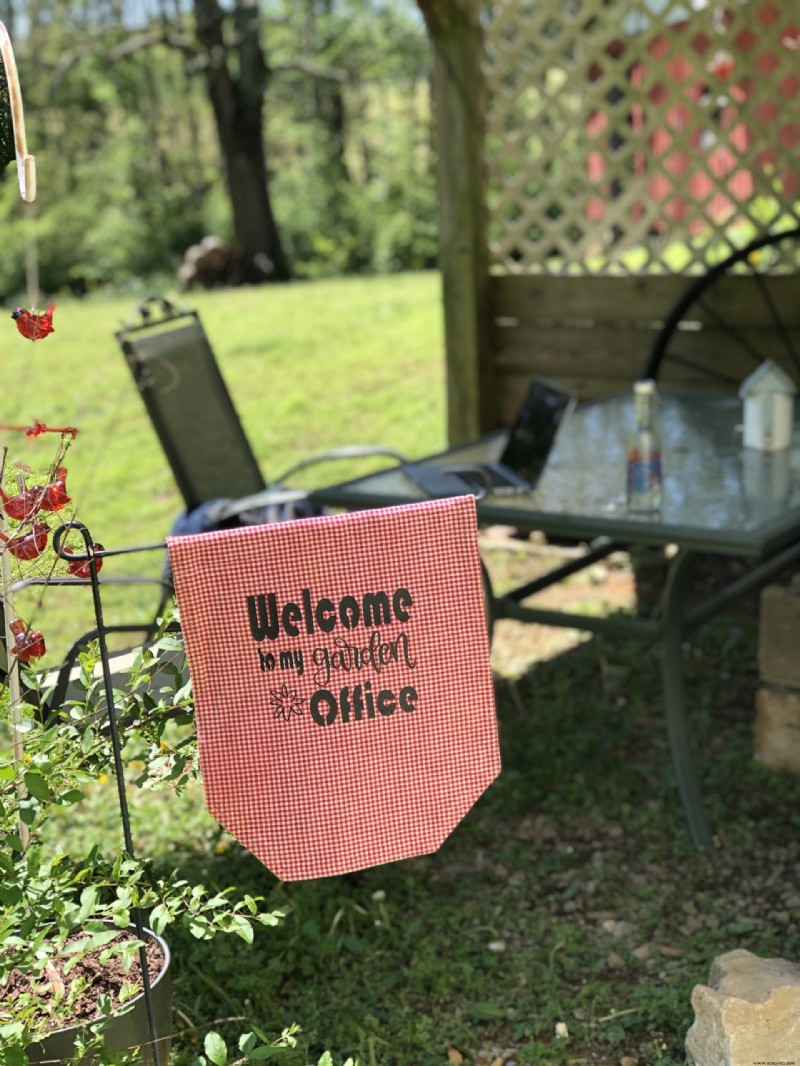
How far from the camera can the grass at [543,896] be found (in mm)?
2320

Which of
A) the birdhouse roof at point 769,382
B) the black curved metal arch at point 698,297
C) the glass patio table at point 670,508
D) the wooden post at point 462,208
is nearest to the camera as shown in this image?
the glass patio table at point 670,508

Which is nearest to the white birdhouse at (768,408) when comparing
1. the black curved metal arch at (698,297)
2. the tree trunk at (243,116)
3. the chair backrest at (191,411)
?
the black curved metal arch at (698,297)

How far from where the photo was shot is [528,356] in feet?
15.5

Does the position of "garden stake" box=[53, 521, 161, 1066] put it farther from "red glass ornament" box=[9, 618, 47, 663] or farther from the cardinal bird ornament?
the cardinal bird ornament

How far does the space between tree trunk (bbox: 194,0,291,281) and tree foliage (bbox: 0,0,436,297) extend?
0.04 metres

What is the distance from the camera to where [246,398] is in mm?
7426

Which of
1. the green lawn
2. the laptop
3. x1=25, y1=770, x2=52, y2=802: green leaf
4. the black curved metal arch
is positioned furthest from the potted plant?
the black curved metal arch

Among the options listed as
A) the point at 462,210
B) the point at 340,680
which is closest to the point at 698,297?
the point at 462,210

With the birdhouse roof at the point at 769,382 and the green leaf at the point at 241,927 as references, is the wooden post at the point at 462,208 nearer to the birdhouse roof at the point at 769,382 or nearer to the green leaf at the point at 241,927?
the birdhouse roof at the point at 769,382

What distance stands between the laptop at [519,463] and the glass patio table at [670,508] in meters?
0.03

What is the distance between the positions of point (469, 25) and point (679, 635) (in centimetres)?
238

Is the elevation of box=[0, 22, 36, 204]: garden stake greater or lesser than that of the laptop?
greater

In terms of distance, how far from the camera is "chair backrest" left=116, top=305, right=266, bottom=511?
3.33 m

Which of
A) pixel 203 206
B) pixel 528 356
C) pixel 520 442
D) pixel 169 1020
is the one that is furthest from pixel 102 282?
pixel 169 1020
